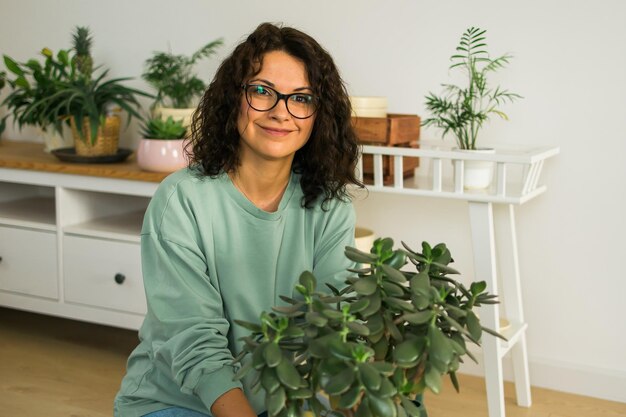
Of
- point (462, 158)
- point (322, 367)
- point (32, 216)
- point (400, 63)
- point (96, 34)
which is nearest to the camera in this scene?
point (322, 367)

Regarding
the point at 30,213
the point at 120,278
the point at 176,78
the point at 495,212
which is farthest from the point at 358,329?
the point at 30,213

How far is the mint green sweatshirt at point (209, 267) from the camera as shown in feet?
4.36

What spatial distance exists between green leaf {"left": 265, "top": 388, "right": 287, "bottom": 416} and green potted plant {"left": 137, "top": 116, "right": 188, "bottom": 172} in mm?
1675

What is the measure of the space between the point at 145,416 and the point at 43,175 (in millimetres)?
1410

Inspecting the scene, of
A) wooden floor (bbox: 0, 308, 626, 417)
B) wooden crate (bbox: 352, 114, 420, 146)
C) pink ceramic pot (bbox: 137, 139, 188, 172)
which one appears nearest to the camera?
wooden crate (bbox: 352, 114, 420, 146)

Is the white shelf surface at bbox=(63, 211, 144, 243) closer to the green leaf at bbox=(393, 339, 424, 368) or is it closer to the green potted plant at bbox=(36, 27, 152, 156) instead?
the green potted plant at bbox=(36, 27, 152, 156)

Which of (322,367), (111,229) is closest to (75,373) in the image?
(111,229)

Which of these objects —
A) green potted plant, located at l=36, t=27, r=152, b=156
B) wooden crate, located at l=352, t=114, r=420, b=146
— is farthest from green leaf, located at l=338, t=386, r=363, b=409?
green potted plant, located at l=36, t=27, r=152, b=156

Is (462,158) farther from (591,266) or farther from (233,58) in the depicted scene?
(233,58)

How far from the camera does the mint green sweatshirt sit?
133 centimetres

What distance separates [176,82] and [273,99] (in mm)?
1354

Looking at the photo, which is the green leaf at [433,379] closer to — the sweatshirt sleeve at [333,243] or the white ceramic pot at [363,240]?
the sweatshirt sleeve at [333,243]

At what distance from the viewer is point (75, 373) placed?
8.44 feet

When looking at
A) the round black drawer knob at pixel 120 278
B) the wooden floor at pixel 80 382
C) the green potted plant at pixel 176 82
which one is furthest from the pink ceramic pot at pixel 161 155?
the wooden floor at pixel 80 382
